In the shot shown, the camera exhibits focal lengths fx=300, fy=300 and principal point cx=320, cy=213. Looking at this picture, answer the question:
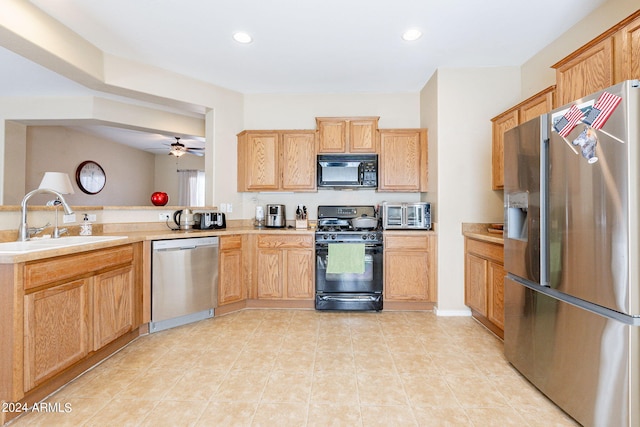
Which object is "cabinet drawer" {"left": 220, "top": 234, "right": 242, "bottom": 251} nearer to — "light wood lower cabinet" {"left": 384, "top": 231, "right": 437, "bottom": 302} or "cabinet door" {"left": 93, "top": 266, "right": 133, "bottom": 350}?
"cabinet door" {"left": 93, "top": 266, "right": 133, "bottom": 350}

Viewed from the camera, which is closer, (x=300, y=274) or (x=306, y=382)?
(x=306, y=382)

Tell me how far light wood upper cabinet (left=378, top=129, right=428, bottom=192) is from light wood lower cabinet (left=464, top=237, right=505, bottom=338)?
0.87 m

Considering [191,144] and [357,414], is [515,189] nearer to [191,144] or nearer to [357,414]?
[357,414]

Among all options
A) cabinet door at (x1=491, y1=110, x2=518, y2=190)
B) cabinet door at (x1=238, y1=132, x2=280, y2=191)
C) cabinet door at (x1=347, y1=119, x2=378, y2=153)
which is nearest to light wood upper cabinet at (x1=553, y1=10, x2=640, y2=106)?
cabinet door at (x1=491, y1=110, x2=518, y2=190)

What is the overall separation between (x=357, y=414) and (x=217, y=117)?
10.9 feet

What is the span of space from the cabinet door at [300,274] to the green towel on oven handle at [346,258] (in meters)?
0.24

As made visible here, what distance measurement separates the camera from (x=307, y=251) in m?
3.26

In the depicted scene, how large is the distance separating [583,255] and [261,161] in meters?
3.01

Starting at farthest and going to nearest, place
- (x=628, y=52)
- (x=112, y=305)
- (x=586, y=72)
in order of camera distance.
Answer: (x=112, y=305) → (x=586, y=72) → (x=628, y=52)

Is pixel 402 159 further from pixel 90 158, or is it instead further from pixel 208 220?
pixel 90 158

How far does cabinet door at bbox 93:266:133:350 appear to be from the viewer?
2057 mm

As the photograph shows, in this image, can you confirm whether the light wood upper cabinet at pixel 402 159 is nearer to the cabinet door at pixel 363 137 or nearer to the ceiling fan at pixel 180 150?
the cabinet door at pixel 363 137

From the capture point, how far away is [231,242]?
3.15 metres

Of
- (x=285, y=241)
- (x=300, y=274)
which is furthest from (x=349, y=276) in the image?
(x=285, y=241)
